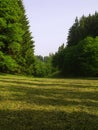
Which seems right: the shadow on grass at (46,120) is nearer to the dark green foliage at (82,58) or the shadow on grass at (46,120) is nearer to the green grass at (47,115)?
the green grass at (47,115)

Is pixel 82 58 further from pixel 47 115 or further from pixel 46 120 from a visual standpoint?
pixel 46 120

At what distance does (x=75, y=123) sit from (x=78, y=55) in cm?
6747

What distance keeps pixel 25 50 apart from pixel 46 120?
195ft

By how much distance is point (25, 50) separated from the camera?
234 ft

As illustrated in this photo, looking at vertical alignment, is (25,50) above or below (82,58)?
above

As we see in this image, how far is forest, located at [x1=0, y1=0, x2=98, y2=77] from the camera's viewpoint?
4691cm

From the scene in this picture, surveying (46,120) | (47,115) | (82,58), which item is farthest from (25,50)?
(46,120)

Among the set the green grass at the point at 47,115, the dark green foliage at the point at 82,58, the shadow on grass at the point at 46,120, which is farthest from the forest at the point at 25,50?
the shadow on grass at the point at 46,120

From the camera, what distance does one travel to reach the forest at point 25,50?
154ft

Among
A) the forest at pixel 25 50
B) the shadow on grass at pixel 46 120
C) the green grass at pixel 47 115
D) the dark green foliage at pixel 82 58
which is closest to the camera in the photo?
the shadow on grass at pixel 46 120

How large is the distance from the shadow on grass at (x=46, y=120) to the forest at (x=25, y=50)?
3188cm

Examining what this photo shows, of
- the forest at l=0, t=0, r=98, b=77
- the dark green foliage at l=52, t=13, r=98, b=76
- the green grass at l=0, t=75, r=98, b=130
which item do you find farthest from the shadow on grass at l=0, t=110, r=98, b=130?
the dark green foliage at l=52, t=13, r=98, b=76

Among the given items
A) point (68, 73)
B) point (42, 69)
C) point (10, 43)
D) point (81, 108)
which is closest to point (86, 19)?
point (42, 69)

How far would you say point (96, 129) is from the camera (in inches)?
424
